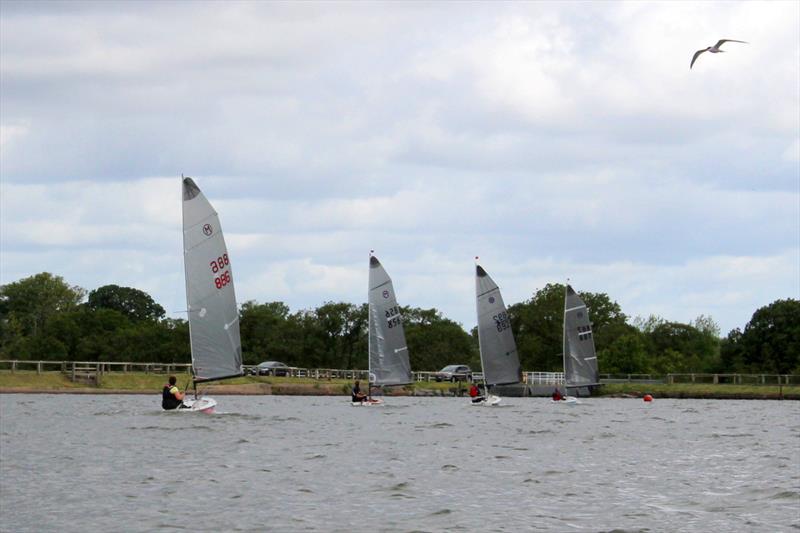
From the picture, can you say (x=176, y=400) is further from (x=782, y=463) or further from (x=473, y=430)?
(x=782, y=463)

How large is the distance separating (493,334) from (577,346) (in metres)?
11.9

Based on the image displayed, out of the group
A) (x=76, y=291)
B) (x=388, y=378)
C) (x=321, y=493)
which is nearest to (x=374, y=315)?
(x=388, y=378)

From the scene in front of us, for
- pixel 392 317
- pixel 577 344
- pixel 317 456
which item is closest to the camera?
pixel 317 456

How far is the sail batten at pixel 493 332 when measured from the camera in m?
75.4

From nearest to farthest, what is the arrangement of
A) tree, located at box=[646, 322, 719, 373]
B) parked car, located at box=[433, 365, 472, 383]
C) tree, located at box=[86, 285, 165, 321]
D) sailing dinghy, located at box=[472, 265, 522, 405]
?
sailing dinghy, located at box=[472, 265, 522, 405]
parked car, located at box=[433, 365, 472, 383]
tree, located at box=[646, 322, 719, 373]
tree, located at box=[86, 285, 165, 321]

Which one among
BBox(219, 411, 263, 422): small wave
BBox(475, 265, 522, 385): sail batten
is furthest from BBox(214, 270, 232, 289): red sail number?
BBox(475, 265, 522, 385): sail batten

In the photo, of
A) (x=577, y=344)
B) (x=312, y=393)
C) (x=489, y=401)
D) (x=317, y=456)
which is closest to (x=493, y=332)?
(x=489, y=401)

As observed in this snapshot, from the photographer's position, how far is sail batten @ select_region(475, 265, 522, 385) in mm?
75438

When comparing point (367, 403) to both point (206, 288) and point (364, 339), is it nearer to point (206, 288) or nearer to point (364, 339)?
point (206, 288)

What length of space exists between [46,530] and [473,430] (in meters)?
27.1

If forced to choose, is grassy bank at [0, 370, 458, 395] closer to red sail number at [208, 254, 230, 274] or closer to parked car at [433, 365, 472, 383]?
parked car at [433, 365, 472, 383]

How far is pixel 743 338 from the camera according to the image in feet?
371

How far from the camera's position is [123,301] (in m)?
172

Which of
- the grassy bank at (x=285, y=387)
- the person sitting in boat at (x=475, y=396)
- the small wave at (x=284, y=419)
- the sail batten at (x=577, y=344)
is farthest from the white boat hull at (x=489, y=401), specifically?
the small wave at (x=284, y=419)
